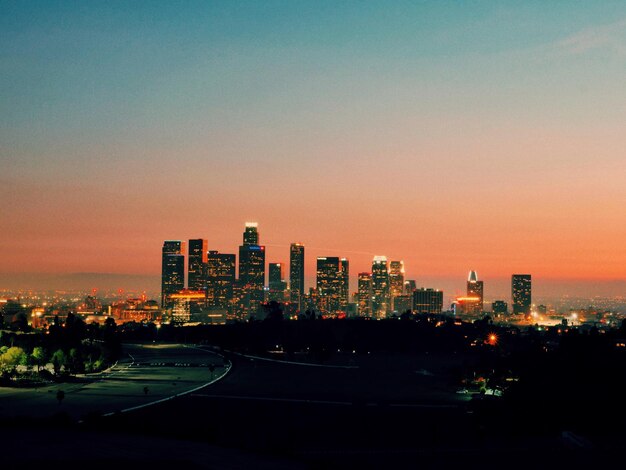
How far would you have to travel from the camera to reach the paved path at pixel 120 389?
196 feet

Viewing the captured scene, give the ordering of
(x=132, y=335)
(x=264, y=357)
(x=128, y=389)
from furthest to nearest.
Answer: (x=132, y=335) < (x=264, y=357) < (x=128, y=389)

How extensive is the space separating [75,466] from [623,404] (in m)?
37.7

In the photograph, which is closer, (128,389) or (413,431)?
(413,431)

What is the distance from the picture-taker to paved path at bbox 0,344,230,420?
196ft

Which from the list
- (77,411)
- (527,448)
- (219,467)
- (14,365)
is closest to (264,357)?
(14,365)

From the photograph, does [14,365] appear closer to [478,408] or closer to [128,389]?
[128,389]

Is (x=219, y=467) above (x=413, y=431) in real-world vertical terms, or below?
above

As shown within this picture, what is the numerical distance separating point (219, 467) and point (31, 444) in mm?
8482

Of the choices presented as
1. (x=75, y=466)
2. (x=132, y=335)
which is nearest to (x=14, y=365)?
(x=75, y=466)

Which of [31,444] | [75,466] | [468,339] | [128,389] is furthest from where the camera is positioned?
[468,339]

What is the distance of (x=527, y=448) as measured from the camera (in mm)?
40281

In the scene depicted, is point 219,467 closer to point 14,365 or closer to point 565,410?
point 565,410

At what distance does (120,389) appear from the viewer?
73750 millimetres

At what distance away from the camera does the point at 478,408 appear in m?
58.5
